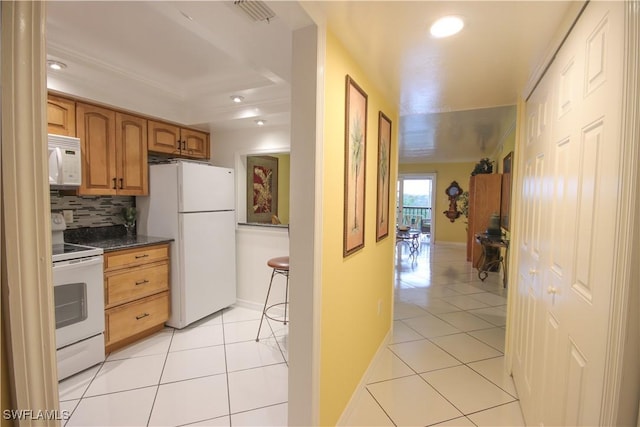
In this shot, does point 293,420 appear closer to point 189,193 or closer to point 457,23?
point 457,23

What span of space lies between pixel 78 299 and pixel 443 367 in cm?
290

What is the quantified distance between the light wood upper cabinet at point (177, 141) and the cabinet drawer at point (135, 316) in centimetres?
152

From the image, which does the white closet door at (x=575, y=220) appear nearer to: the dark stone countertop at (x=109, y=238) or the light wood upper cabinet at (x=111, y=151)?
the dark stone countertop at (x=109, y=238)

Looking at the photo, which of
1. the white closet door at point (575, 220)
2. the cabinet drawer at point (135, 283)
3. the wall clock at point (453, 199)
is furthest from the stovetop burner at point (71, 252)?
the wall clock at point (453, 199)

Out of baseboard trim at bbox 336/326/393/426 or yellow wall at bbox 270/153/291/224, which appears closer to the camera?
baseboard trim at bbox 336/326/393/426

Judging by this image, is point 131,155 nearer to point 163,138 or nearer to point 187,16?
point 163,138

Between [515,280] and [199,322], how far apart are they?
302 centimetres

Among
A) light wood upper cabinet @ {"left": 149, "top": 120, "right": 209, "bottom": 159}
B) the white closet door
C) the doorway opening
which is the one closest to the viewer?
the white closet door

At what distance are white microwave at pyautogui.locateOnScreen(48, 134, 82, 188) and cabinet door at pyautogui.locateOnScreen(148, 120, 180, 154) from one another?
71cm

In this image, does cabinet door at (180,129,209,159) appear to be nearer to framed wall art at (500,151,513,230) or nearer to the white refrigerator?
the white refrigerator

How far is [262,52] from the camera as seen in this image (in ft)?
5.58

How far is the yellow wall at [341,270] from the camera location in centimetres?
150

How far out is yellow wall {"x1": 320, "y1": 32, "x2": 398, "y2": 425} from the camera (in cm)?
150

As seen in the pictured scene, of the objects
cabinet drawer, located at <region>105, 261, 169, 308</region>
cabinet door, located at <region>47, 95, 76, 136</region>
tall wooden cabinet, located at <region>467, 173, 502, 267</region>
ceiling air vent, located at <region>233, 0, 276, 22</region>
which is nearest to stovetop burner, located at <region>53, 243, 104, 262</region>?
cabinet drawer, located at <region>105, 261, 169, 308</region>
